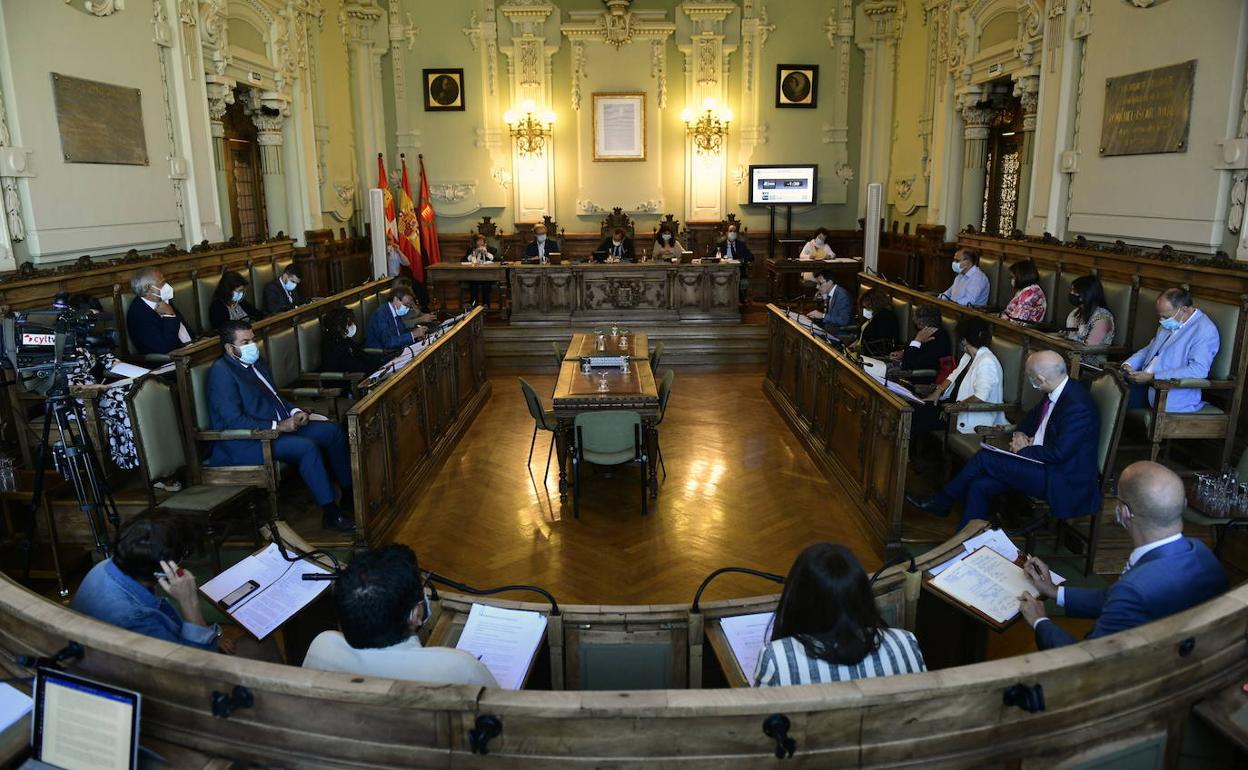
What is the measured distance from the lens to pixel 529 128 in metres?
12.0

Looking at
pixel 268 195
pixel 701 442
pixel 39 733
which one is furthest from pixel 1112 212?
pixel 268 195

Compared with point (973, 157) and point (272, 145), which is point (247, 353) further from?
point (973, 157)

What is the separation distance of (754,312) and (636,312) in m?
1.94

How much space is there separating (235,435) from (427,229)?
8275 millimetres

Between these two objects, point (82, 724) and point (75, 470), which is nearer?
point (82, 724)

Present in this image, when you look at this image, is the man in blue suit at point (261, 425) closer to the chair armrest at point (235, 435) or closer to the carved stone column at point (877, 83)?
the chair armrest at point (235, 435)

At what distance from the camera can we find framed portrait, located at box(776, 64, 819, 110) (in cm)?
1206

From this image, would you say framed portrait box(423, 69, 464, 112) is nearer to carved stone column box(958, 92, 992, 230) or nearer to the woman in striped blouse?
carved stone column box(958, 92, 992, 230)

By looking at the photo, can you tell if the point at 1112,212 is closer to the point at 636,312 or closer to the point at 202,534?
the point at 636,312

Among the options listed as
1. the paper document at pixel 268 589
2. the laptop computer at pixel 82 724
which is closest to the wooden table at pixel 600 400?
the paper document at pixel 268 589

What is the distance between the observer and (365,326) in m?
7.10

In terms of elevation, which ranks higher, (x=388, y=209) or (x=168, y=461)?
(x=388, y=209)

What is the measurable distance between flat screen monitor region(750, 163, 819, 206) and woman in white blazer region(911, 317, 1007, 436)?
709 centimetres


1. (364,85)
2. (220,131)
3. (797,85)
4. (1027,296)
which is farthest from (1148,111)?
(364,85)
